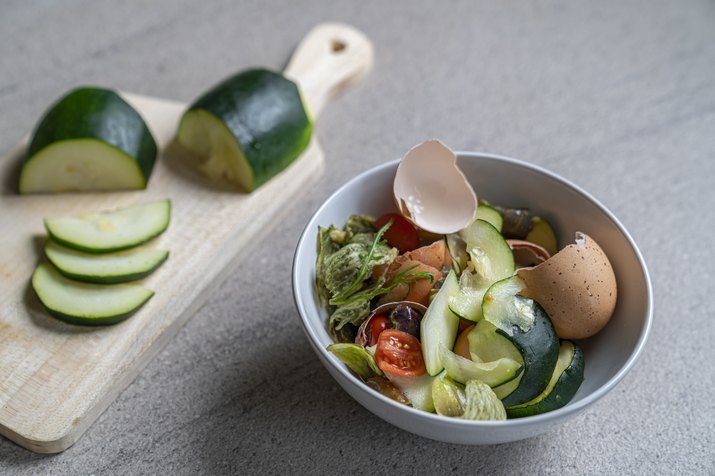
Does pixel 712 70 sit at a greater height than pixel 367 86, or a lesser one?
lesser

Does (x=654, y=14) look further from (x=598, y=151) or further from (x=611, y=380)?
(x=611, y=380)

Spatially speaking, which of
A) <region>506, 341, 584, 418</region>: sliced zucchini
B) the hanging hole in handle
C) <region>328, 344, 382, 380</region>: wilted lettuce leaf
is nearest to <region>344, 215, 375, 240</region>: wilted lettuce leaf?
<region>328, 344, 382, 380</region>: wilted lettuce leaf

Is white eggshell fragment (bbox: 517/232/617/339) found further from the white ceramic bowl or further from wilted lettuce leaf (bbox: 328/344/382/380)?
wilted lettuce leaf (bbox: 328/344/382/380)

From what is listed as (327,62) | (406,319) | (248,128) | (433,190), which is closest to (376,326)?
(406,319)

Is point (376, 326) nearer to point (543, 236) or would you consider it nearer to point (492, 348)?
point (492, 348)

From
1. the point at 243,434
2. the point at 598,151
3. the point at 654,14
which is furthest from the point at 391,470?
Result: the point at 654,14

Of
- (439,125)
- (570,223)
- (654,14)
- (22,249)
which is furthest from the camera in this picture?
(654,14)
